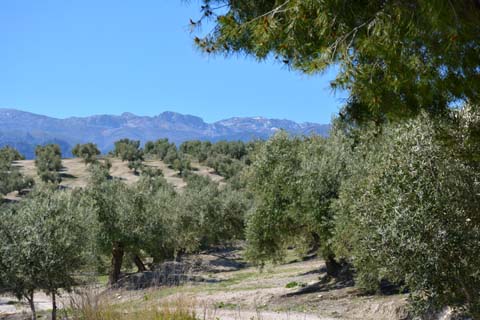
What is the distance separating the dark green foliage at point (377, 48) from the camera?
6.16 m

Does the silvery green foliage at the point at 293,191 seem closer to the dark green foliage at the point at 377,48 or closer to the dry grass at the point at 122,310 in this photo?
the dry grass at the point at 122,310

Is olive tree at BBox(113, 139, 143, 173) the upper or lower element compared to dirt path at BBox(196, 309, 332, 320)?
upper

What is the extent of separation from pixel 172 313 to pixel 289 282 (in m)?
18.6

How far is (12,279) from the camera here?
18234 millimetres

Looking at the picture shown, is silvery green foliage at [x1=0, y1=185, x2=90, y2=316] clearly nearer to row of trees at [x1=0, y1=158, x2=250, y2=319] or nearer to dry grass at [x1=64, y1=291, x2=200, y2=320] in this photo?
row of trees at [x1=0, y1=158, x2=250, y2=319]

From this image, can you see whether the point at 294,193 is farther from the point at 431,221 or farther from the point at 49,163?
the point at 49,163

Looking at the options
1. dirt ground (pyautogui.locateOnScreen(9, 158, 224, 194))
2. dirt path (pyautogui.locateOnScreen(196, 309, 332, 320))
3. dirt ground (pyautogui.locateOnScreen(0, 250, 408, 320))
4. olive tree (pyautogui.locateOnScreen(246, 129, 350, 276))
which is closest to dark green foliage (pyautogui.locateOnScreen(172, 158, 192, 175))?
dirt ground (pyautogui.locateOnScreen(9, 158, 224, 194))

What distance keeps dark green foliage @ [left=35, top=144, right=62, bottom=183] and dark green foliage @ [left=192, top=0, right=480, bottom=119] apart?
2982 inches

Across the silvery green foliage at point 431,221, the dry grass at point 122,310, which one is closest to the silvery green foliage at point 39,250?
the dry grass at point 122,310

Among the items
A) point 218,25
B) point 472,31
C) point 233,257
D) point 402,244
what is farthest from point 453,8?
point 233,257

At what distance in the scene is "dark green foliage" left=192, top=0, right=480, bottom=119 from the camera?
20.2 ft

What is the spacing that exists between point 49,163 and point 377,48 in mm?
90550

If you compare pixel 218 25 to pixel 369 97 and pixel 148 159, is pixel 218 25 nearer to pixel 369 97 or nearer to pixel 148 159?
pixel 369 97

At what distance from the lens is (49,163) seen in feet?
291
